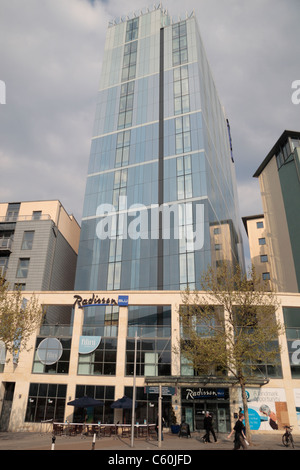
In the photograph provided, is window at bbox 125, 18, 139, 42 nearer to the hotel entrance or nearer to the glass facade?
the glass facade

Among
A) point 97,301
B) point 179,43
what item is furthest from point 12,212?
point 179,43

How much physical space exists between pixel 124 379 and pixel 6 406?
1322 centimetres

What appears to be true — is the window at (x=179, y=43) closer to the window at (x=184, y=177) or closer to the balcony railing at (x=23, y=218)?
the window at (x=184, y=177)

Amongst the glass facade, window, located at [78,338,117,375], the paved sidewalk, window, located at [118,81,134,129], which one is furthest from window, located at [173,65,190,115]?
the paved sidewalk

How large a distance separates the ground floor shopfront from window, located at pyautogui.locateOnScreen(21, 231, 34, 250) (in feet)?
55.2

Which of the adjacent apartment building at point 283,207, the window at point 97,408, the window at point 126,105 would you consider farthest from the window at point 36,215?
the adjacent apartment building at point 283,207

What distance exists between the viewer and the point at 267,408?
108ft

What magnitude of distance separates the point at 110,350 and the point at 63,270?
25.4 metres

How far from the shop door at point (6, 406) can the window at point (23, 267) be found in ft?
58.3

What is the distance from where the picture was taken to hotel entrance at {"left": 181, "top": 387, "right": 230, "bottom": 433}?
107 feet

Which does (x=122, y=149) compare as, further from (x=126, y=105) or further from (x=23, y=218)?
(x=23, y=218)
